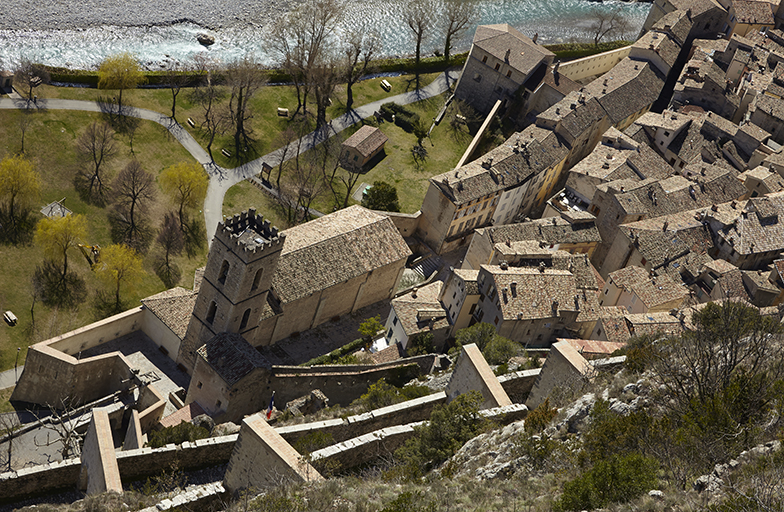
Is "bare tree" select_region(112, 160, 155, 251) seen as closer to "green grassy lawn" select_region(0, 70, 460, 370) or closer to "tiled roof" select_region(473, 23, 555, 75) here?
"green grassy lawn" select_region(0, 70, 460, 370)

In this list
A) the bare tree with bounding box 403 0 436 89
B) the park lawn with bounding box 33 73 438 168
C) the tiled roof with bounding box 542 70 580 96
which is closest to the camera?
the park lawn with bounding box 33 73 438 168

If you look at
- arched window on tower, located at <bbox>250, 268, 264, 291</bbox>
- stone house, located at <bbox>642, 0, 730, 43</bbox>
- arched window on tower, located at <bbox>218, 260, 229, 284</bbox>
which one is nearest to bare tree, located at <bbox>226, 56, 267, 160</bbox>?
arched window on tower, located at <bbox>218, 260, 229, 284</bbox>

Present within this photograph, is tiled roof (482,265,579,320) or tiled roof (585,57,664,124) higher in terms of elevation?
tiled roof (585,57,664,124)

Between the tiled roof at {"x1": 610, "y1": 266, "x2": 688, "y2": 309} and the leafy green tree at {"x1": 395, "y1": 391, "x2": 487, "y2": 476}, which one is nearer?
the leafy green tree at {"x1": 395, "y1": 391, "x2": 487, "y2": 476}

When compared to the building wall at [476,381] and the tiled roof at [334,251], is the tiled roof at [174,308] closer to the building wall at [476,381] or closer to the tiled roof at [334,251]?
the tiled roof at [334,251]

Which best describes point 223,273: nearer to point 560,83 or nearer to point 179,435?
point 179,435

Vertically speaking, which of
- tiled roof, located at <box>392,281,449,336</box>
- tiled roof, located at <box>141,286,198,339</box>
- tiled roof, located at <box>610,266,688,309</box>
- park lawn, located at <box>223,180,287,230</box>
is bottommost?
park lawn, located at <box>223,180,287,230</box>

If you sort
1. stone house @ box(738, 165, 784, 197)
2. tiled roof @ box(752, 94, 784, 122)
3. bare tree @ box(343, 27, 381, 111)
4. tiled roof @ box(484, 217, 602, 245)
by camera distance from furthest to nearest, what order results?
bare tree @ box(343, 27, 381, 111) → tiled roof @ box(752, 94, 784, 122) → stone house @ box(738, 165, 784, 197) → tiled roof @ box(484, 217, 602, 245)
